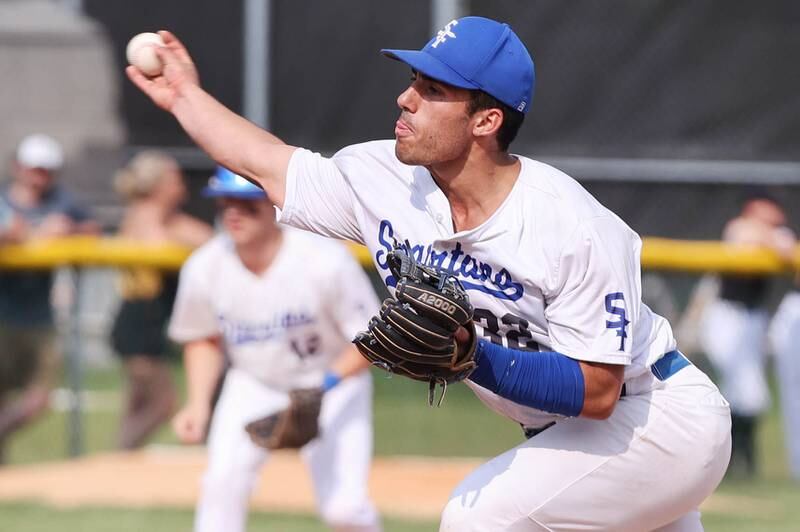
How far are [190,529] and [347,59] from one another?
6.54 metres

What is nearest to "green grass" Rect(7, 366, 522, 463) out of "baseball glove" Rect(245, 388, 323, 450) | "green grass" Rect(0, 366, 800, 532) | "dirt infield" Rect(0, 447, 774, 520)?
"green grass" Rect(0, 366, 800, 532)

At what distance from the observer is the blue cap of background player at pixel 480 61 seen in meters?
3.79

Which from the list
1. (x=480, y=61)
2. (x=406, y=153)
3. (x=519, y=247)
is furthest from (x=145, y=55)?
(x=519, y=247)

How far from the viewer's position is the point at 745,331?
9164 millimetres

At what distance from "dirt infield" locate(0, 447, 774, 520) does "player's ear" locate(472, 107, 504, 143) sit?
410cm

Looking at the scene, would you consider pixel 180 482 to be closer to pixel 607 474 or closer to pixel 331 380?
pixel 331 380

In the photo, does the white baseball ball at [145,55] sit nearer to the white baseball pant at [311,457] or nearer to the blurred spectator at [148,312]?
the white baseball pant at [311,457]

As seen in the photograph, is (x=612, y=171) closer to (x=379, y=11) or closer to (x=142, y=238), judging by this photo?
(x=379, y=11)

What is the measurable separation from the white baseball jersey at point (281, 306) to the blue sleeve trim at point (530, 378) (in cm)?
250

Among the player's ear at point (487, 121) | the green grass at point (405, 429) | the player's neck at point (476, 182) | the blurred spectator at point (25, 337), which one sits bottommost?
the green grass at point (405, 429)

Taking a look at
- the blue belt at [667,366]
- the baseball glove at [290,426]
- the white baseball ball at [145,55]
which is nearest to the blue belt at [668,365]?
the blue belt at [667,366]

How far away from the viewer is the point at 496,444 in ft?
31.0

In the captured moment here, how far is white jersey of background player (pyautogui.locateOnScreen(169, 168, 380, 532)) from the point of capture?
19.9 feet

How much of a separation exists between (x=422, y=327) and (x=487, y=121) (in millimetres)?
653
